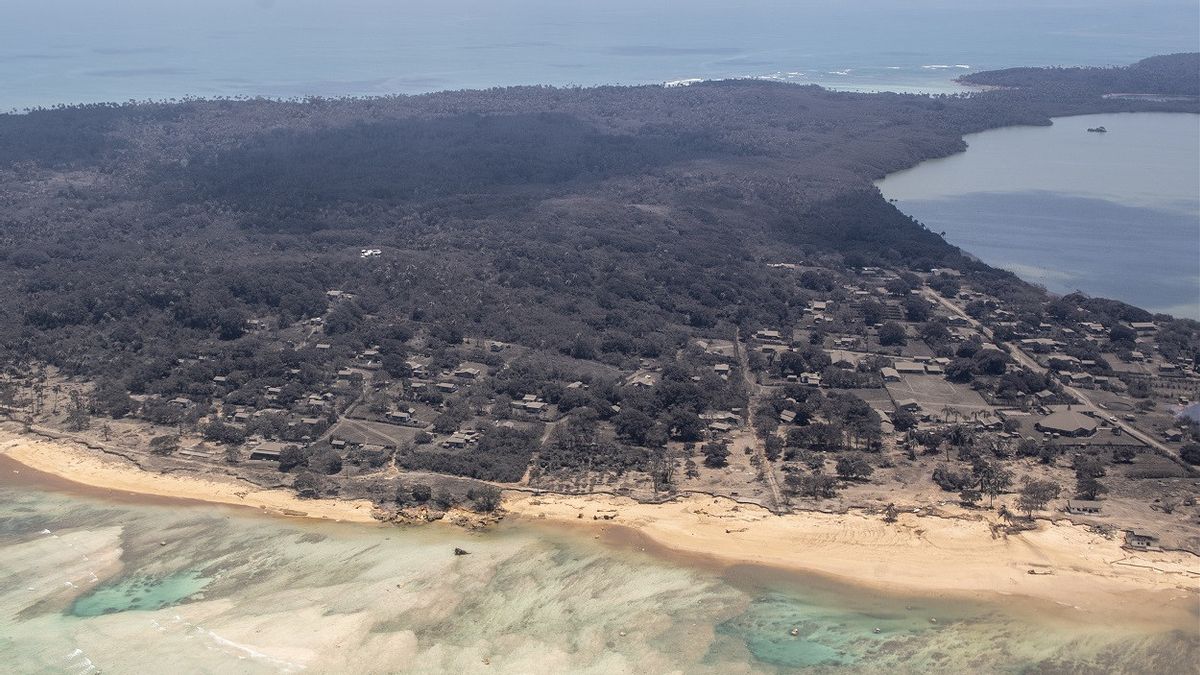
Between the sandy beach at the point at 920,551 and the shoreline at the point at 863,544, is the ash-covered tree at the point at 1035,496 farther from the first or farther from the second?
the sandy beach at the point at 920,551

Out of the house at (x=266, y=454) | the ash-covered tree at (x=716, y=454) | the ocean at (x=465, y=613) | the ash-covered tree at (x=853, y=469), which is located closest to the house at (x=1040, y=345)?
the ash-covered tree at (x=853, y=469)

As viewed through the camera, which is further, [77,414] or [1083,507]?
[77,414]

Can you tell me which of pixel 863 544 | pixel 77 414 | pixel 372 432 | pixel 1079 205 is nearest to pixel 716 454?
pixel 863 544

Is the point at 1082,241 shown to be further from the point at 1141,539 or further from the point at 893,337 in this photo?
the point at 1141,539

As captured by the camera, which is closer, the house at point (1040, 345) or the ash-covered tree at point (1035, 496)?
the ash-covered tree at point (1035, 496)

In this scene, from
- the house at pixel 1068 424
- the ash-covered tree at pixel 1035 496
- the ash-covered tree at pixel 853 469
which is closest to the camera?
the ash-covered tree at pixel 1035 496

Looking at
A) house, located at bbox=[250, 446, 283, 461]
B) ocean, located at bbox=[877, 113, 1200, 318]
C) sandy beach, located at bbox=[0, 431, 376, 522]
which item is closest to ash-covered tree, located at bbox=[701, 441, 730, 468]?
sandy beach, located at bbox=[0, 431, 376, 522]

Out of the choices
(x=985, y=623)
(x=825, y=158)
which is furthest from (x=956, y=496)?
(x=825, y=158)

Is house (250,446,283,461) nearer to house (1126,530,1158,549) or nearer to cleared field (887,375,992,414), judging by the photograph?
cleared field (887,375,992,414)
